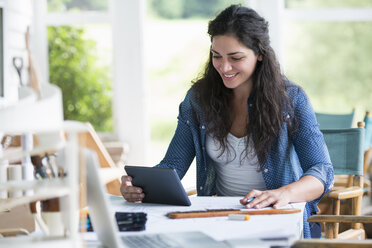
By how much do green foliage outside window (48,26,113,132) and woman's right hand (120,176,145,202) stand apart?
2809 mm

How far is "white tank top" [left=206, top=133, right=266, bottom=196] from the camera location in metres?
2.39

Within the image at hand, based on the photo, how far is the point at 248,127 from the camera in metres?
2.42

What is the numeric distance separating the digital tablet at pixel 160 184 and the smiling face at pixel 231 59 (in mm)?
572

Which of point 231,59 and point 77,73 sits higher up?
point 231,59

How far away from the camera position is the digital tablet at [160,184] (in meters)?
1.92

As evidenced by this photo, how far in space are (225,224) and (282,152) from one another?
784mm

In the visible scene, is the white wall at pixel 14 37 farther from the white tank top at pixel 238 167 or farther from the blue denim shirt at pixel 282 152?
the white tank top at pixel 238 167

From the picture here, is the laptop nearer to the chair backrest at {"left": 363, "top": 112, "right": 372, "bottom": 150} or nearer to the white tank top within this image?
the white tank top

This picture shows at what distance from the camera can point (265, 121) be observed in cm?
236

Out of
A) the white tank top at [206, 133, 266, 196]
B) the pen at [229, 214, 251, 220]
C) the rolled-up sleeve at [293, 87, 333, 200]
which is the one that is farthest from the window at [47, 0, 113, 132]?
the pen at [229, 214, 251, 220]

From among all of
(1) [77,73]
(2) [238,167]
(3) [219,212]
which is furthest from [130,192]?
(1) [77,73]

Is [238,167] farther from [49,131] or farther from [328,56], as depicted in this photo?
[328,56]

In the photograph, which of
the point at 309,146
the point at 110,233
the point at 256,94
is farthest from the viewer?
the point at 256,94

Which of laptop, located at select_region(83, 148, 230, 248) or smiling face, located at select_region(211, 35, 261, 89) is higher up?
smiling face, located at select_region(211, 35, 261, 89)
